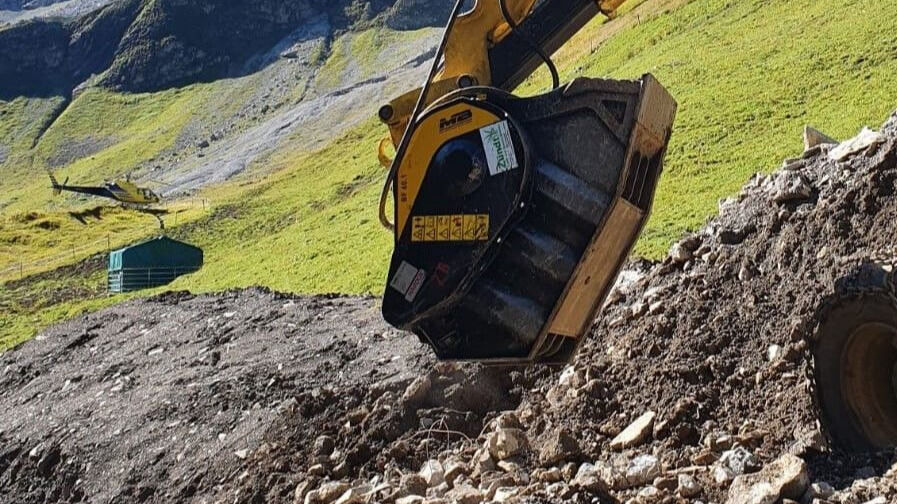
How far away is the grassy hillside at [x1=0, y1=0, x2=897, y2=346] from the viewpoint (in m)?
15.9

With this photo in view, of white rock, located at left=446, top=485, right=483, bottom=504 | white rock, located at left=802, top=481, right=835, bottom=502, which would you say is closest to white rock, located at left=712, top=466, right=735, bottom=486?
white rock, located at left=802, top=481, right=835, bottom=502

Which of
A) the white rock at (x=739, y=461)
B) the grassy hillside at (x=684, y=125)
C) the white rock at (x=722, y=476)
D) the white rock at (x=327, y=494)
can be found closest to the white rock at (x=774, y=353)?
the white rock at (x=739, y=461)

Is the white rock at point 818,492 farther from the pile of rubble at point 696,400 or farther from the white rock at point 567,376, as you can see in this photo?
the white rock at point 567,376

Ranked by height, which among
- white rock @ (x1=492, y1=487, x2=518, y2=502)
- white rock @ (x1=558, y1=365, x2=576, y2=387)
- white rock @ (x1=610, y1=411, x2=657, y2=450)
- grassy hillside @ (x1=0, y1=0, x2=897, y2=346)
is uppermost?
white rock @ (x1=492, y1=487, x2=518, y2=502)

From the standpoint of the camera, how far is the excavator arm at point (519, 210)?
4672mm

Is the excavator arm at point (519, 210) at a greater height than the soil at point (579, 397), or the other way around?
the excavator arm at point (519, 210)

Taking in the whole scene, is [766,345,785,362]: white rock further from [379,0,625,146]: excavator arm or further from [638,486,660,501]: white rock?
[379,0,625,146]: excavator arm

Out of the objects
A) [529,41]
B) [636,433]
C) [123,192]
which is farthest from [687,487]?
[123,192]

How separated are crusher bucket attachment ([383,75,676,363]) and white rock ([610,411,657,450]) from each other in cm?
70

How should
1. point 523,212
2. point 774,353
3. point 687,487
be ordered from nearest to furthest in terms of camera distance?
point 687,487, point 523,212, point 774,353

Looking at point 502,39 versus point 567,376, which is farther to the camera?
point 567,376

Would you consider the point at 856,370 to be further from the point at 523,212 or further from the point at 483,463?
the point at 483,463

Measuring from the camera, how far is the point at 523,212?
4.71 metres

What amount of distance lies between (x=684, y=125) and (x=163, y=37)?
117 metres
